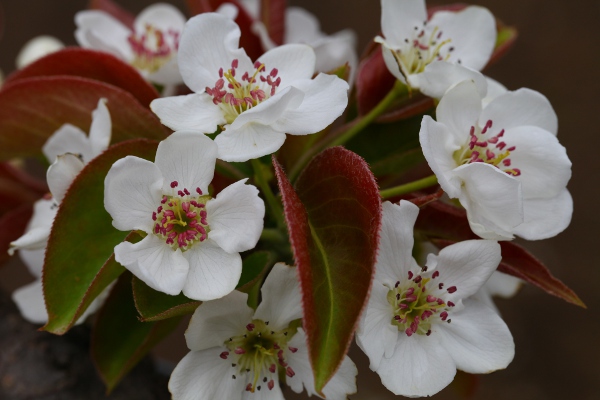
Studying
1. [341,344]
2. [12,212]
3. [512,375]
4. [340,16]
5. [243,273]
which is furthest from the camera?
[340,16]

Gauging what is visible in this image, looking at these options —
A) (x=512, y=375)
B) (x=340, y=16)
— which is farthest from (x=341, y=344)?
(x=340, y=16)

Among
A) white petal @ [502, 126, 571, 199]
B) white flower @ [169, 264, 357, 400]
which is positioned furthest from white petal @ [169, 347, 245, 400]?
white petal @ [502, 126, 571, 199]

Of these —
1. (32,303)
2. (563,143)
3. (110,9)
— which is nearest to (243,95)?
(32,303)

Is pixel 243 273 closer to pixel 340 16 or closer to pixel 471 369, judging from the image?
pixel 471 369

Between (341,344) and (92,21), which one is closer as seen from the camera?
(341,344)

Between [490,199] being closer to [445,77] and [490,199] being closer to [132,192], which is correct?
[445,77]

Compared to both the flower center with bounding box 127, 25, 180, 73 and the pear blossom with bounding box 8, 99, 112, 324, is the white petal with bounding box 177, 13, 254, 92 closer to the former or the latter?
the pear blossom with bounding box 8, 99, 112, 324

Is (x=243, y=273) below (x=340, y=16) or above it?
above
